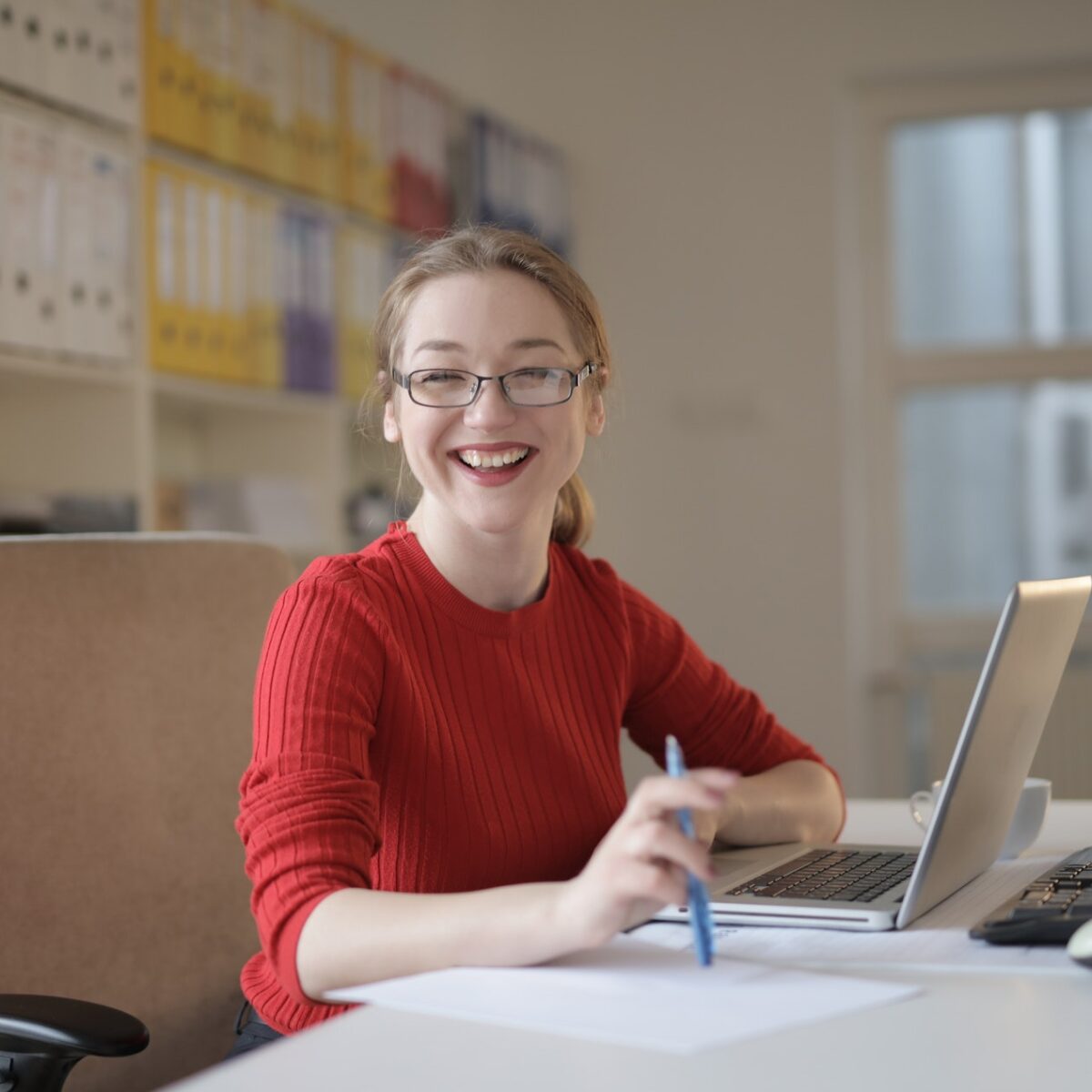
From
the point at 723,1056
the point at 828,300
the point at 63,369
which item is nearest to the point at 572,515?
the point at 723,1056

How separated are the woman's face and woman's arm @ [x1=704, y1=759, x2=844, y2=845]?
1.12 feet

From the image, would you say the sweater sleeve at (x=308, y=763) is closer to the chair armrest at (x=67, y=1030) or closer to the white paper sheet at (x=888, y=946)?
the chair armrest at (x=67, y=1030)

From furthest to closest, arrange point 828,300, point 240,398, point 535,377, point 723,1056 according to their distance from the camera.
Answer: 1. point 828,300
2. point 240,398
3. point 535,377
4. point 723,1056

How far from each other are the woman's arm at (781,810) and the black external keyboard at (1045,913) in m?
0.25

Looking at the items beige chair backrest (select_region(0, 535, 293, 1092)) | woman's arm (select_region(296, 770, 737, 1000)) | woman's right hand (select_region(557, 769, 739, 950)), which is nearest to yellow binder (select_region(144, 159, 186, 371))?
beige chair backrest (select_region(0, 535, 293, 1092))

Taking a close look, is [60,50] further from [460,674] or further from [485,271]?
[460,674]

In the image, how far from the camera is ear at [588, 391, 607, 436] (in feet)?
4.99

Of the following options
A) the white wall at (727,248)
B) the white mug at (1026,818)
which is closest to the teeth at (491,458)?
the white mug at (1026,818)

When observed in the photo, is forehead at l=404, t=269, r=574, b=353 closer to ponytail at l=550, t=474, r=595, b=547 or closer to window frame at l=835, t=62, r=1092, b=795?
ponytail at l=550, t=474, r=595, b=547

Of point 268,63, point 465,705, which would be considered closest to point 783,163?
point 268,63

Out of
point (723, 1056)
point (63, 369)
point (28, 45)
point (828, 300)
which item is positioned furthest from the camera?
point (828, 300)

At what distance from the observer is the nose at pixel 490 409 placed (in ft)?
4.38

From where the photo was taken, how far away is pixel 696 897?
2.88 ft

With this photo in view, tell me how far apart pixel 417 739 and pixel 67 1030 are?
35 cm
